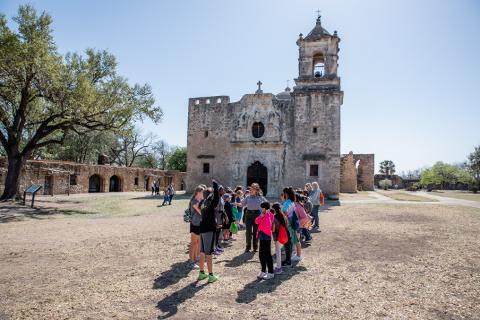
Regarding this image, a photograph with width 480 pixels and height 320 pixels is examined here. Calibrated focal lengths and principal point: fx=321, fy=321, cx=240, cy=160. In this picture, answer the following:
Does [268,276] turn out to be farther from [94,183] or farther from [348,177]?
[348,177]

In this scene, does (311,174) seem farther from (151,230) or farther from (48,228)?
(48,228)

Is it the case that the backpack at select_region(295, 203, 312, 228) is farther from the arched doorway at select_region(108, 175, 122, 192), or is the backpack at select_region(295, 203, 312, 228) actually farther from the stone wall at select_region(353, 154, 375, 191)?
the stone wall at select_region(353, 154, 375, 191)

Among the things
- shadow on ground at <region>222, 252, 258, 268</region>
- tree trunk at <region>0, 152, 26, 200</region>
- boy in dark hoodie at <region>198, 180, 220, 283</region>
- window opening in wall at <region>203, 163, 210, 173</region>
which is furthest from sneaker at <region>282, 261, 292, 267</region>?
window opening in wall at <region>203, 163, 210, 173</region>

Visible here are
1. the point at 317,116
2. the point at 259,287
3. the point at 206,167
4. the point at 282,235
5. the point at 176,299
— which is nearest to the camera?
the point at 176,299

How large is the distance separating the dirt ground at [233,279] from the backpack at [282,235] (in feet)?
2.09

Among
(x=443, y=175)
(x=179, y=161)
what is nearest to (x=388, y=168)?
(x=443, y=175)

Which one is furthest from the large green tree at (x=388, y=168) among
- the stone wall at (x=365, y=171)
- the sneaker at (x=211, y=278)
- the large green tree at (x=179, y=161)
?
the sneaker at (x=211, y=278)

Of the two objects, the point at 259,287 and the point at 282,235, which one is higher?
the point at 282,235

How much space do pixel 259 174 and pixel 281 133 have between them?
360 cm

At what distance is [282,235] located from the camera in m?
5.91

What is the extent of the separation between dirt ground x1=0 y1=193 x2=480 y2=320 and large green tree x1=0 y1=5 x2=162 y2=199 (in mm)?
9224

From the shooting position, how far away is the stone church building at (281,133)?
23.4 metres

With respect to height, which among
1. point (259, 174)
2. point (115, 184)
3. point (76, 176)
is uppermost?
point (259, 174)

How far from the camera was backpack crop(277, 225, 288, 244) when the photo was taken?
233 inches
